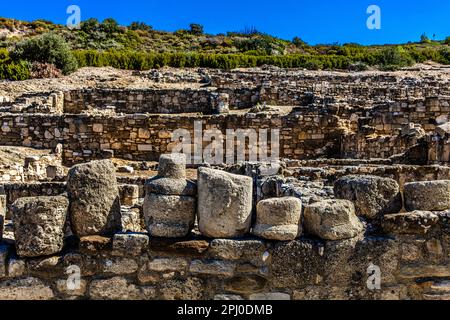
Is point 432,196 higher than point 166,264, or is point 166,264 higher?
point 432,196

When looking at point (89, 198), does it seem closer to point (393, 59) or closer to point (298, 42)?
point (393, 59)

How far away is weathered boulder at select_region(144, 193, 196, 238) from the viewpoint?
3.54m

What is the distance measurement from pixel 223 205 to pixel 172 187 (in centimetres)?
43

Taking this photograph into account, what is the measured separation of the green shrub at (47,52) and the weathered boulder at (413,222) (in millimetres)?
26485

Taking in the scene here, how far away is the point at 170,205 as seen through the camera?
356 cm

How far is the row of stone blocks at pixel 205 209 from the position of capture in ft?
11.2

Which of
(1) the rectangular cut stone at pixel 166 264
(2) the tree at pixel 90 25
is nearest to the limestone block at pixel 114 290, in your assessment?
(1) the rectangular cut stone at pixel 166 264

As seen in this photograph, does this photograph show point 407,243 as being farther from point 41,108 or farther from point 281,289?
point 41,108

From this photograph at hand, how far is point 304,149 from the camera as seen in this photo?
12.9 m

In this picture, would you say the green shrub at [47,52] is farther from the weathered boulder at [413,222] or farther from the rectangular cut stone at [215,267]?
the weathered boulder at [413,222]

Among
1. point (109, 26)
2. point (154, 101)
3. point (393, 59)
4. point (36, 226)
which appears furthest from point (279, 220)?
point (109, 26)

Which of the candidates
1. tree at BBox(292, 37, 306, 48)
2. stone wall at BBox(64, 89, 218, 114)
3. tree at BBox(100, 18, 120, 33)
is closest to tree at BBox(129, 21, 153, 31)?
tree at BBox(100, 18, 120, 33)

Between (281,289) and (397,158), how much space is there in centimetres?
686
